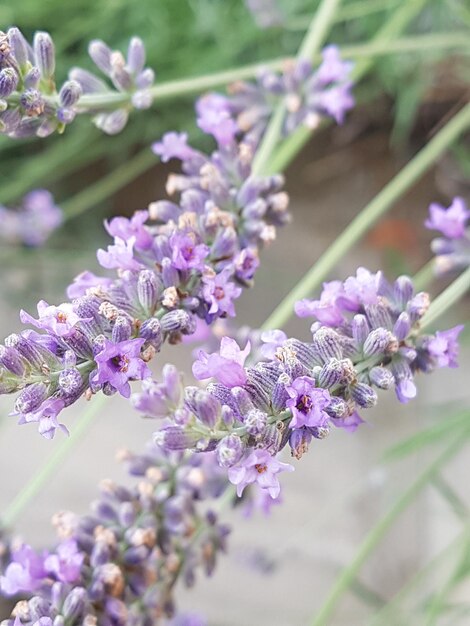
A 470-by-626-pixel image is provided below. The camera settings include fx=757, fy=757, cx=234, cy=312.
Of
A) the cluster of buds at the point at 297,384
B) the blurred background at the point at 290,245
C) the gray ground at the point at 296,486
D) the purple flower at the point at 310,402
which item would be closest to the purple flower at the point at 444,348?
Answer: the cluster of buds at the point at 297,384

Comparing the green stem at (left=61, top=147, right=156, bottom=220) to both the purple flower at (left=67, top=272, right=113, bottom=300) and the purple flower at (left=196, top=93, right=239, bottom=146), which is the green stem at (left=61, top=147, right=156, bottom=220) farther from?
the purple flower at (left=67, top=272, right=113, bottom=300)

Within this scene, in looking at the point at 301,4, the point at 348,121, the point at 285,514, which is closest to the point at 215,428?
the point at 301,4

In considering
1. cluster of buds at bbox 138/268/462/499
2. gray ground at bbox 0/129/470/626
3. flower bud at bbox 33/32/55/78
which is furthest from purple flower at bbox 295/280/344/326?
gray ground at bbox 0/129/470/626

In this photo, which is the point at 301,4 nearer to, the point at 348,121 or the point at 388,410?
the point at 348,121

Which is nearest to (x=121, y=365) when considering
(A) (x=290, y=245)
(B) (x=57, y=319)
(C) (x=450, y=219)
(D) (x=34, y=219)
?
(B) (x=57, y=319)

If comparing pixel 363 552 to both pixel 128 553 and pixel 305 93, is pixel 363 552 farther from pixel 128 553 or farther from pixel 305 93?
pixel 305 93
